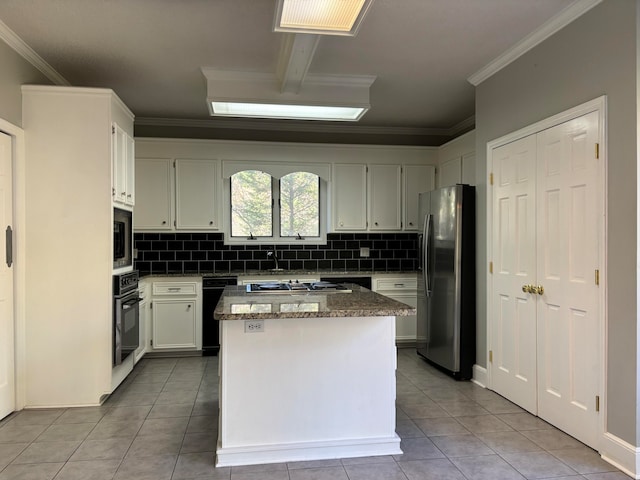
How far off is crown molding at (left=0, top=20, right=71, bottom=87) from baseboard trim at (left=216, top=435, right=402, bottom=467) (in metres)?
2.98

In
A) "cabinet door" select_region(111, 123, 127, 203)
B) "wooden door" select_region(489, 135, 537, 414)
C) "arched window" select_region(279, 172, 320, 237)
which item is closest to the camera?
"wooden door" select_region(489, 135, 537, 414)

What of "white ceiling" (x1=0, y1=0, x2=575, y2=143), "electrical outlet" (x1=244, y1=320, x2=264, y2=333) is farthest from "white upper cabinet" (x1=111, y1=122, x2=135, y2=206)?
"electrical outlet" (x1=244, y1=320, x2=264, y2=333)

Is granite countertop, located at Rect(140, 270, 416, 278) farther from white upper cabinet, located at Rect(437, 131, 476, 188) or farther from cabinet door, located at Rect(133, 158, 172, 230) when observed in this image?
white upper cabinet, located at Rect(437, 131, 476, 188)

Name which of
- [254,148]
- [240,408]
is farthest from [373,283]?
[240,408]

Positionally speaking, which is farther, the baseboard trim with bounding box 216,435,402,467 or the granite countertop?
the granite countertop

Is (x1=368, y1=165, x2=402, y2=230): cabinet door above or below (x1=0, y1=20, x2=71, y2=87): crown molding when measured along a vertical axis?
below

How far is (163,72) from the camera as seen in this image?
375 centimetres

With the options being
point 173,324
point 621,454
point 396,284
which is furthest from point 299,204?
point 621,454

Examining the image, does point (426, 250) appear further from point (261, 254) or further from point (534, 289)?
point (261, 254)

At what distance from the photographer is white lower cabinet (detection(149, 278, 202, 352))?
4688mm

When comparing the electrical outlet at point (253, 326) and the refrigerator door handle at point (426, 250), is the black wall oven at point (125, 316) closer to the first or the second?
the electrical outlet at point (253, 326)

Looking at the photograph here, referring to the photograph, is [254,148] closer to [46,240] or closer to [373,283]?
[373,283]

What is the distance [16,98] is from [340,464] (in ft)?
10.7

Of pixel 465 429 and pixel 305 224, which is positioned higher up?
pixel 305 224
